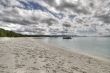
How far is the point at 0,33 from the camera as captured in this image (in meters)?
106

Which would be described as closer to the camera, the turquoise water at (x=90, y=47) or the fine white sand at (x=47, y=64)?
the fine white sand at (x=47, y=64)

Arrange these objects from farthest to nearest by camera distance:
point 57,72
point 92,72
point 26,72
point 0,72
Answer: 1. point 92,72
2. point 57,72
3. point 26,72
4. point 0,72

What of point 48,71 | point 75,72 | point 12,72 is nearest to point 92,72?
point 75,72

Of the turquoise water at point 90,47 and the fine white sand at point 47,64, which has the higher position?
the fine white sand at point 47,64

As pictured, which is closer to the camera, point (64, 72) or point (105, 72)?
point (64, 72)

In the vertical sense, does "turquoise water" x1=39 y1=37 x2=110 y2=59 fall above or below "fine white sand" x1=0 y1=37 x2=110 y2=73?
below

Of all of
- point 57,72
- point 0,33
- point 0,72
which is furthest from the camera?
point 0,33

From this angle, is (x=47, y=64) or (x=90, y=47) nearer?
(x=47, y=64)

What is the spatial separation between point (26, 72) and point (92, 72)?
206 inches

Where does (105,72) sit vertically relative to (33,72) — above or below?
below

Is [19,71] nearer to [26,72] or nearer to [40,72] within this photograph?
[26,72]

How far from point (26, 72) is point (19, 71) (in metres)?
0.52

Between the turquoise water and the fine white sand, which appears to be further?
the turquoise water

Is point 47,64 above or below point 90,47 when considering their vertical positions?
above
